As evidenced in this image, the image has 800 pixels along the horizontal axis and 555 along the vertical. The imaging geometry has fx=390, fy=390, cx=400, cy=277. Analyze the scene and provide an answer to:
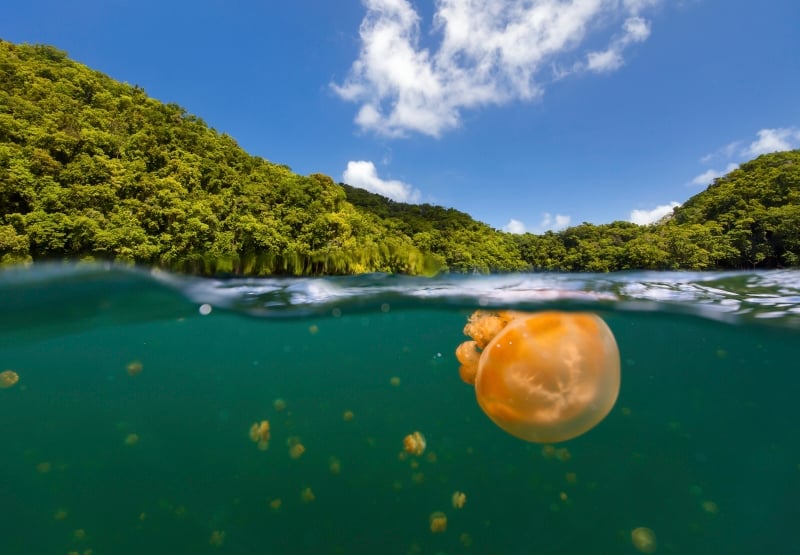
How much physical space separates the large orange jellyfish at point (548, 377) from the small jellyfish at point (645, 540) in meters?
3.62

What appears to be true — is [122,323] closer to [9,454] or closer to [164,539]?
[164,539]

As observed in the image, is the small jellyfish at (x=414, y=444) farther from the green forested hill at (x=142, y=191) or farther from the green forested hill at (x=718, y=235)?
the green forested hill at (x=718, y=235)

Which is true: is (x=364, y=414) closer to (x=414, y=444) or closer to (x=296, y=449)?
(x=296, y=449)

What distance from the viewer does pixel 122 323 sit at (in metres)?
11.6

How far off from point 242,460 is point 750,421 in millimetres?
28365

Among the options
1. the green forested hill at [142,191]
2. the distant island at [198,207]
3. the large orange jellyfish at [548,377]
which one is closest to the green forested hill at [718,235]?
the distant island at [198,207]

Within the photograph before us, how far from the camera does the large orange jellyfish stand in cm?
409

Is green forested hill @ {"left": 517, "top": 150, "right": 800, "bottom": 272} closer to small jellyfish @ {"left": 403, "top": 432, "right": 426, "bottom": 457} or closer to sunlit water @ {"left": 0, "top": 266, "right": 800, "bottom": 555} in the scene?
sunlit water @ {"left": 0, "top": 266, "right": 800, "bottom": 555}

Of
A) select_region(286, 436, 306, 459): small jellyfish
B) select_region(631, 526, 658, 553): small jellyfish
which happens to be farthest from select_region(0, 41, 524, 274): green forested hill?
select_region(631, 526, 658, 553): small jellyfish

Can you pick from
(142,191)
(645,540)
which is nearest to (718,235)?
(645,540)

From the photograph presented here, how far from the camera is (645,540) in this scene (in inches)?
255

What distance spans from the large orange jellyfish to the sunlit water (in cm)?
435

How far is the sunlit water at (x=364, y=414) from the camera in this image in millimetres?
9523

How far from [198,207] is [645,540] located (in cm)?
2148
